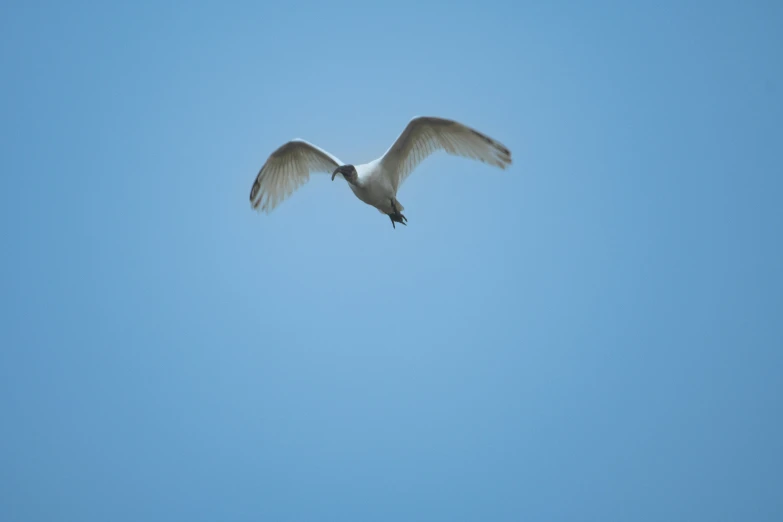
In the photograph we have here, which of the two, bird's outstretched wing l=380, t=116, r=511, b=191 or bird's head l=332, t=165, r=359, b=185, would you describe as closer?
bird's outstretched wing l=380, t=116, r=511, b=191

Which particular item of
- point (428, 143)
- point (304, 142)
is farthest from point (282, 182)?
point (428, 143)

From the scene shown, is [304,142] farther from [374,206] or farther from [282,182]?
[374,206]

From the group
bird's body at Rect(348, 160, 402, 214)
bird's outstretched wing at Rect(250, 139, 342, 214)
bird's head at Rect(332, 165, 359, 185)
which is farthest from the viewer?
bird's outstretched wing at Rect(250, 139, 342, 214)

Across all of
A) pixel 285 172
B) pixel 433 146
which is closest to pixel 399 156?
pixel 433 146

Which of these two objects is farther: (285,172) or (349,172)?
(285,172)

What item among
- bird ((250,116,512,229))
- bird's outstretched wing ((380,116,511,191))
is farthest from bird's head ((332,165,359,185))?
bird's outstretched wing ((380,116,511,191))

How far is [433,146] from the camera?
12812 mm

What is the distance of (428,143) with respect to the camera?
1278 cm

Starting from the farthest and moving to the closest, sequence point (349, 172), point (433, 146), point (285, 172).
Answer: point (285, 172)
point (433, 146)
point (349, 172)

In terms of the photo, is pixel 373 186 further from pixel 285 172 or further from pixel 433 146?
pixel 285 172

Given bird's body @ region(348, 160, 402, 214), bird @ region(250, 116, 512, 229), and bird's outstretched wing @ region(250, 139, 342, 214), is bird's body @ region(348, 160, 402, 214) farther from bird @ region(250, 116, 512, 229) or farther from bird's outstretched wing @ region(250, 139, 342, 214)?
bird's outstretched wing @ region(250, 139, 342, 214)

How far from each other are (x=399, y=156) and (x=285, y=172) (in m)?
2.64

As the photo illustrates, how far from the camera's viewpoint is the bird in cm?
1220

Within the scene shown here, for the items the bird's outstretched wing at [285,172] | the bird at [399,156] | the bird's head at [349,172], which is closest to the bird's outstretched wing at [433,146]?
the bird at [399,156]
